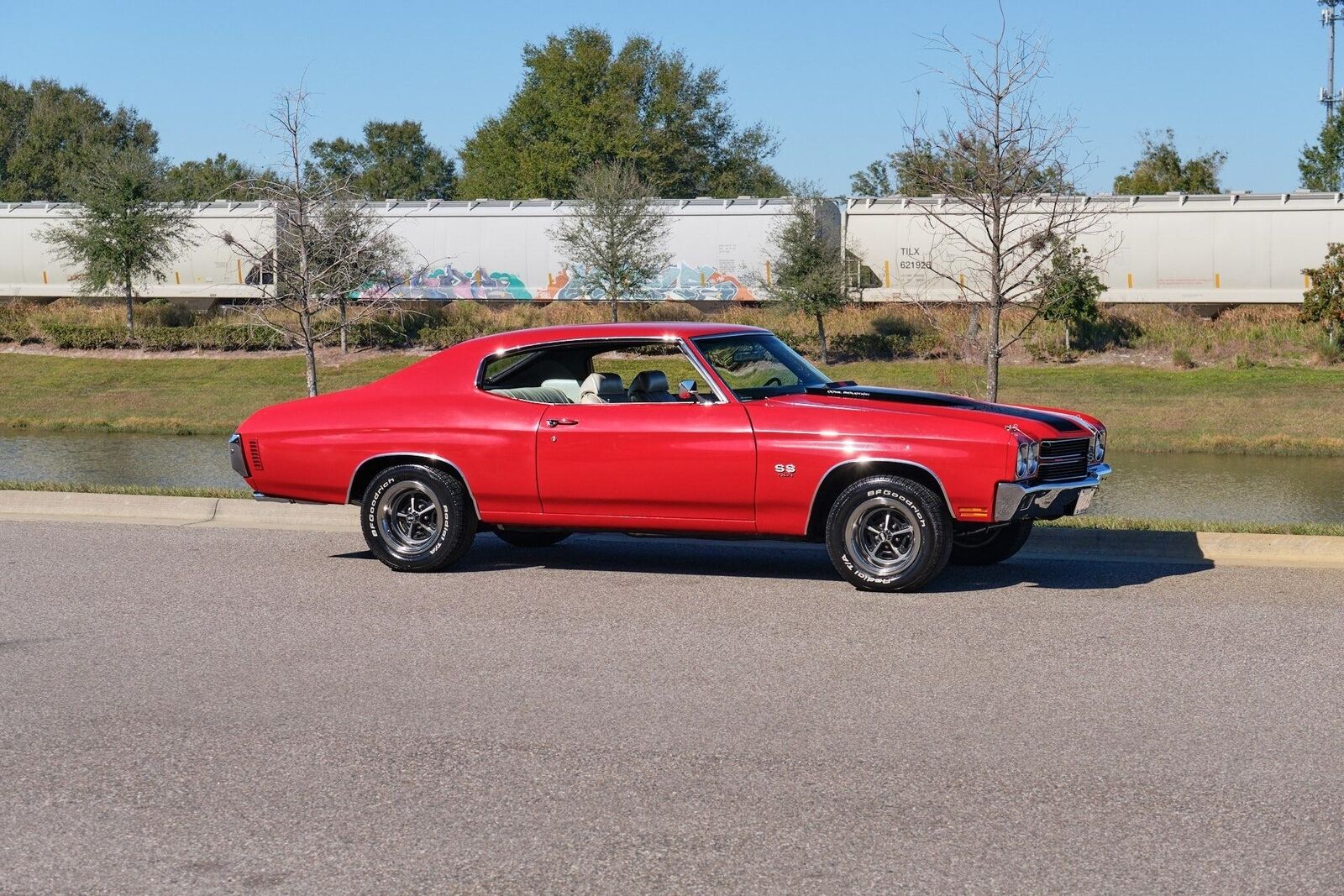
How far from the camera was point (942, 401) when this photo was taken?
9352 mm

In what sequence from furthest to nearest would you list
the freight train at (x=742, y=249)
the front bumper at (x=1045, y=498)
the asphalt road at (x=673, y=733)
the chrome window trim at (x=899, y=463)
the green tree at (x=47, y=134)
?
the green tree at (x=47, y=134), the freight train at (x=742, y=249), the chrome window trim at (x=899, y=463), the front bumper at (x=1045, y=498), the asphalt road at (x=673, y=733)

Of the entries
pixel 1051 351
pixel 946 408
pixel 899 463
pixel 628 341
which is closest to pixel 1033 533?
pixel 946 408

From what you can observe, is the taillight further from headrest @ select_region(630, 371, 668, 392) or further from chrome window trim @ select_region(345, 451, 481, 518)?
headrest @ select_region(630, 371, 668, 392)

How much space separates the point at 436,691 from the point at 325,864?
7.05 ft

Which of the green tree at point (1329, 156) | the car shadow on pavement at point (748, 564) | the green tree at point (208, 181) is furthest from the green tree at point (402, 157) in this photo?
the car shadow on pavement at point (748, 564)

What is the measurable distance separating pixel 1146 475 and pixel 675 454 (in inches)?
654

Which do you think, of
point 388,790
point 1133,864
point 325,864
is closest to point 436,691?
point 388,790

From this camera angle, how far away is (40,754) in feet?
19.1

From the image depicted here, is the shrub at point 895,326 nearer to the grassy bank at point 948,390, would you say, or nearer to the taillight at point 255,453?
the grassy bank at point 948,390

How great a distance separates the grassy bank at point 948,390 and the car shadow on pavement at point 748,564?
747 inches

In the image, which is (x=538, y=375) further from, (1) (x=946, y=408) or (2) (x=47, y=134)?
(2) (x=47, y=134)

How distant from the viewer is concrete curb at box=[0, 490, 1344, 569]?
9961mm

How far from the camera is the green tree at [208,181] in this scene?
44938 millimetres

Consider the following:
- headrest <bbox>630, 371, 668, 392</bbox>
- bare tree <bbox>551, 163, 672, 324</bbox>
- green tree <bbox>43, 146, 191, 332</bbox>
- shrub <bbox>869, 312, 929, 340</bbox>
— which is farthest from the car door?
green tree <bbox>43, 146, 191, 332</bbox>
